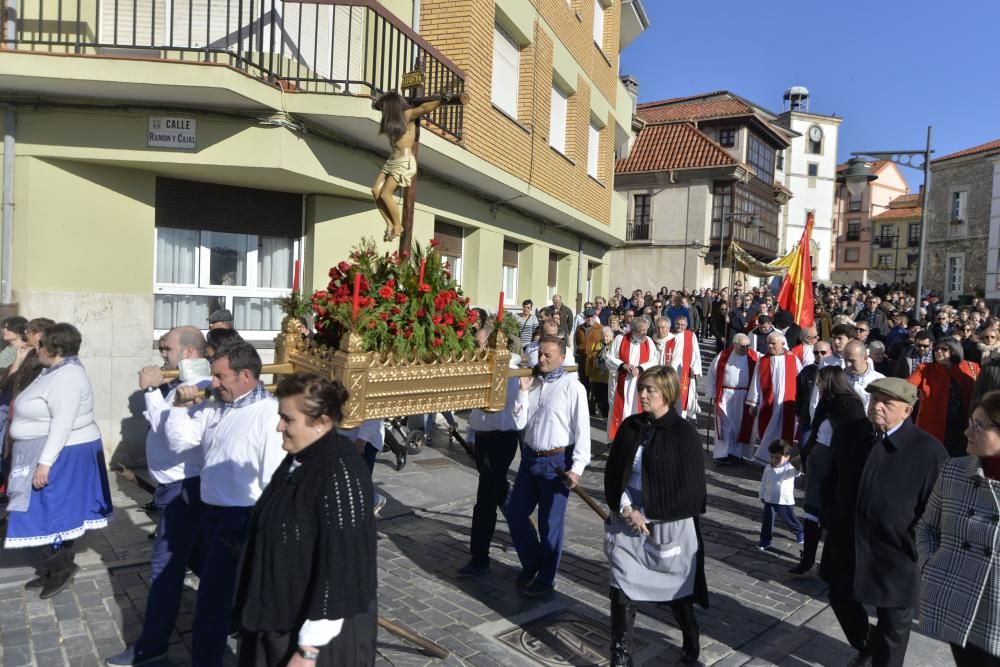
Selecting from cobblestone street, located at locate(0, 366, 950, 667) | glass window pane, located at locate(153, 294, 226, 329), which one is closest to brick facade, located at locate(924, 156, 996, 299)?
cobblestone street, located at locate(0, 366, 950, 667)

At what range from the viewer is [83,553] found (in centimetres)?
584

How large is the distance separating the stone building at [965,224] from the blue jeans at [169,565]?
4680cm

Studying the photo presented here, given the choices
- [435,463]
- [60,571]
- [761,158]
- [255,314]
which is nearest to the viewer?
[60,571]

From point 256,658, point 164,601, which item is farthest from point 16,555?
point 256,658

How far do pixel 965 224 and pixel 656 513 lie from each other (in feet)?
162

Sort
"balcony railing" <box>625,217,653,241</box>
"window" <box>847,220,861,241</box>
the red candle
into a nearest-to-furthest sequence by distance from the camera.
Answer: the red candle < "balcony railing" <box>625,217,653,241</box> < "window" <box>847,220,861,241</box>

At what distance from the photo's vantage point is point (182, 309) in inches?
354

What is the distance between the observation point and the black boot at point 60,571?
16.8 ft

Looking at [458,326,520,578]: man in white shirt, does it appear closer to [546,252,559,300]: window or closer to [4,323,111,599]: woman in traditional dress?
[4,323,111,599]: woman in traditional dress

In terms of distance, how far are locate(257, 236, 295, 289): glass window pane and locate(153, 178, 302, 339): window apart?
0.01 m

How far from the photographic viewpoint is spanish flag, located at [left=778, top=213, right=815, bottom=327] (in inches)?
488

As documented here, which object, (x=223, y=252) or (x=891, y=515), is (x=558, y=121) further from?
(x=891, y=515)

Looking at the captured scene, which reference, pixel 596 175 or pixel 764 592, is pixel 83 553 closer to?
pixel 764 592

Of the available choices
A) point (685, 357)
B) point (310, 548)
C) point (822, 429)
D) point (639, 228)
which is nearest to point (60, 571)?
point (310, 548)
